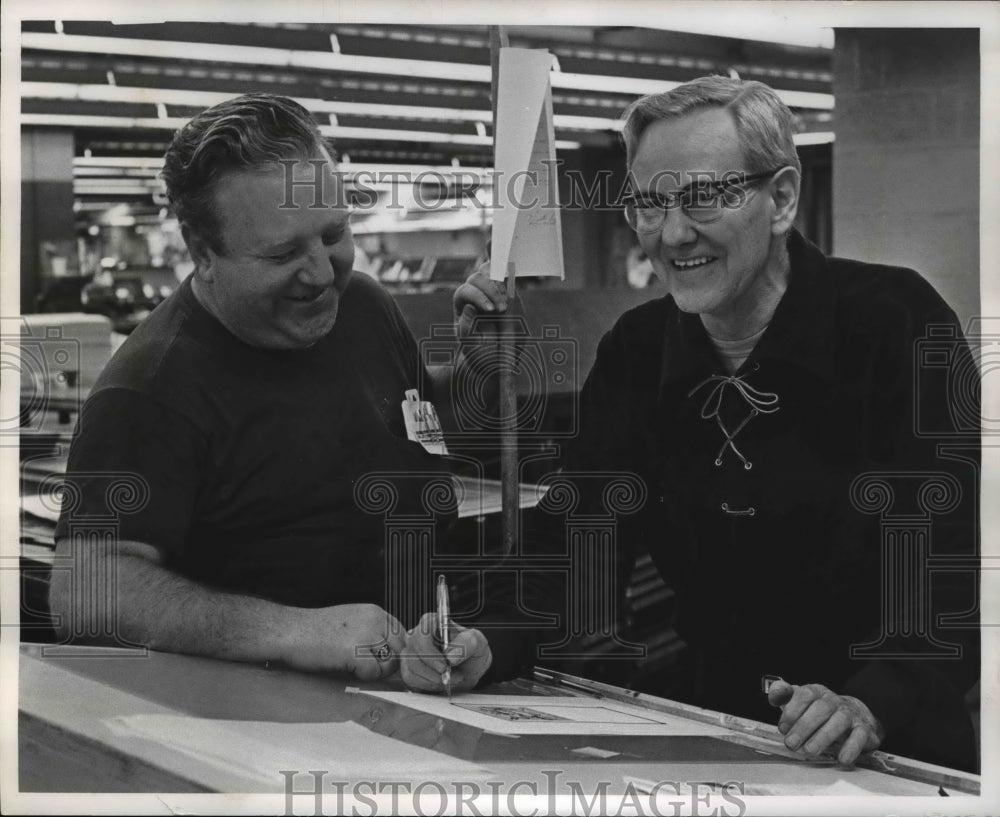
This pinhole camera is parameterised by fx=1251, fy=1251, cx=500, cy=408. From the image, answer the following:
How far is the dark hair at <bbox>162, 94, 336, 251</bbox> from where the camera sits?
8.05 feet

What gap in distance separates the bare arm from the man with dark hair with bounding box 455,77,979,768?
2.04 ft

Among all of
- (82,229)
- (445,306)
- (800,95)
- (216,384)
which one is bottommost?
(216,384)

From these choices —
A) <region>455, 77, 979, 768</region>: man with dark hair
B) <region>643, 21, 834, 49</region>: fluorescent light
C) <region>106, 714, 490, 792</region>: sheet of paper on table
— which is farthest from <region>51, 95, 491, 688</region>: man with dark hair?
<region>643, 21, 834, 49</region>: fluorescent light

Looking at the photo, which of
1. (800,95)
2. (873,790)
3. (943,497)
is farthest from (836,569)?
(800,95)

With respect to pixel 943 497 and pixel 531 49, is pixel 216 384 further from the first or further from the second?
pixel 943 497

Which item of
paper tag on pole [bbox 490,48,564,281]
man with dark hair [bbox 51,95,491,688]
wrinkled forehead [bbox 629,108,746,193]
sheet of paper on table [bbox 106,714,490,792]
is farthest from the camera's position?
paper tag on pole [bbox 490,48,564,281]

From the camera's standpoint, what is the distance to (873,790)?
2.03m

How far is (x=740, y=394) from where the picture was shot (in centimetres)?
241

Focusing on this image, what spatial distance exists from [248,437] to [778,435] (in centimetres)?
103

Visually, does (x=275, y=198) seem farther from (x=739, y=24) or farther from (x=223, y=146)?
(x=739, y=24)

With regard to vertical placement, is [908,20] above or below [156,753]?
above

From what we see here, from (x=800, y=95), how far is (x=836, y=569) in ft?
3.03

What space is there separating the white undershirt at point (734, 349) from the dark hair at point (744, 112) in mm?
318

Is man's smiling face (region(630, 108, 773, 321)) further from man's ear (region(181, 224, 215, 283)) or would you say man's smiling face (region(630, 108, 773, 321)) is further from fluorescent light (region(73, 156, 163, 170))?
fluorescent light (region(73, 156, 163, 170))
